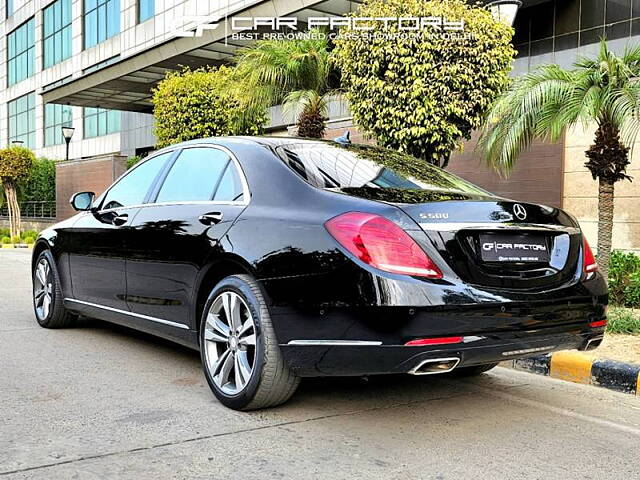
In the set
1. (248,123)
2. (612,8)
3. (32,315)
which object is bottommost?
(32,315)

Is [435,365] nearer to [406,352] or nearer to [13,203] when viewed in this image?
[406,352]

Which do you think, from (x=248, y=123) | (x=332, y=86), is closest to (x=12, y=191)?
(x=248, y=123)

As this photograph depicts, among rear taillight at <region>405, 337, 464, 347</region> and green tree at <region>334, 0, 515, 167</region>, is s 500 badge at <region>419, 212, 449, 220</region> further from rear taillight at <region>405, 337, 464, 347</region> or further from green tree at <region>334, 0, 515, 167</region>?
green tree at <region>334, 0, 515, 167</region>

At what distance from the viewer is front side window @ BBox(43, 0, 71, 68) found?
139 ft

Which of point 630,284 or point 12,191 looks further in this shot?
point 12,191

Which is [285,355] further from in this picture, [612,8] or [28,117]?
[28,117]

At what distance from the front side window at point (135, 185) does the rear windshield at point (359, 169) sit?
1300 mm

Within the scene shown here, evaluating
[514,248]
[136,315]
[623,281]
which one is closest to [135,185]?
[136,315]

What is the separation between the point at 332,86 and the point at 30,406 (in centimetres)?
911

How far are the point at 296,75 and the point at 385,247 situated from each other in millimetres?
9012

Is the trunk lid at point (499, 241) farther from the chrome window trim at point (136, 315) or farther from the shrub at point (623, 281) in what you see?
the shrub at point (623, 281)

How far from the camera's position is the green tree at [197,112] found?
1522 centimetres

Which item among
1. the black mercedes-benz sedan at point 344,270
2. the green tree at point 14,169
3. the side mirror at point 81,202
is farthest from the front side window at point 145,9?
the black mercedes-benz sedan at point 344,270

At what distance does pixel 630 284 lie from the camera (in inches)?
317
